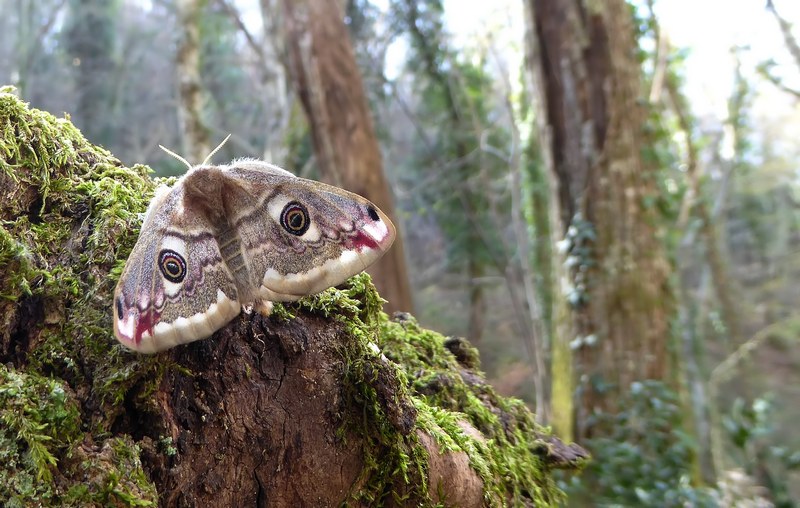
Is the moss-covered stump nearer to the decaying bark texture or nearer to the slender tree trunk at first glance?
the decaying bark texture

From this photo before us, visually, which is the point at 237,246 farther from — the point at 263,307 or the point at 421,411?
the point at 421,411

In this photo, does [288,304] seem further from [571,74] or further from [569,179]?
[571,74]

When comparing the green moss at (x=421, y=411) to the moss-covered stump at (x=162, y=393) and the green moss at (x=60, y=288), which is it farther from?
the green moss at (x=60, y=288)

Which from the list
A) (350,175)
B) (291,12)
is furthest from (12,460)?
(291,12)

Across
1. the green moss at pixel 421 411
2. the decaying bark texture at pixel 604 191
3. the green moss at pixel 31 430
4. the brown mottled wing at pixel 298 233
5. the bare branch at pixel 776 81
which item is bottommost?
the green moss at pixel 31 430

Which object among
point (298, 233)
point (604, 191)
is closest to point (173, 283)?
point (298, 233)

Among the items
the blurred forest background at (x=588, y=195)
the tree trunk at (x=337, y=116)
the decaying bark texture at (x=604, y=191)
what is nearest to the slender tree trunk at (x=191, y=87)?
the blurred forest background at (x=588, y=195)
